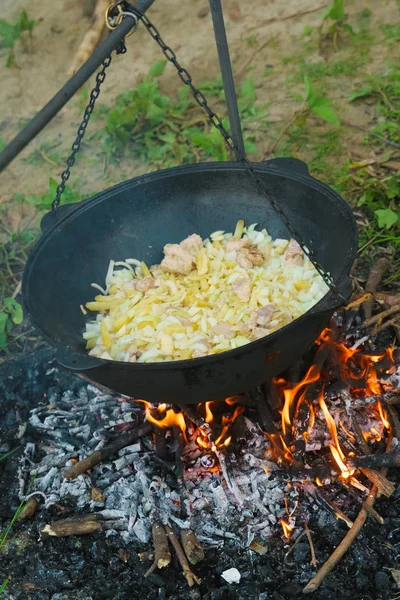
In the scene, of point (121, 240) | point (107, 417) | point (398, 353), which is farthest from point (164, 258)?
point (398, 353)

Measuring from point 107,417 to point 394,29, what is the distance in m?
5.64

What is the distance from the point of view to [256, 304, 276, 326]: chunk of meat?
10.2ft

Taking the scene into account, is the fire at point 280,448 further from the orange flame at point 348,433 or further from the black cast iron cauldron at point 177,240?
the black cast iron cauldron at point 177,240

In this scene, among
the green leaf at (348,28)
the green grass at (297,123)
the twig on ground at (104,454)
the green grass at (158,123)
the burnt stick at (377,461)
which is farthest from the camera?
the green leaf at (348,28)

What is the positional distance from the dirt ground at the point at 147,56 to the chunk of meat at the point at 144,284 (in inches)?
108

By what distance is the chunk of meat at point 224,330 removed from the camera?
10.2 ft

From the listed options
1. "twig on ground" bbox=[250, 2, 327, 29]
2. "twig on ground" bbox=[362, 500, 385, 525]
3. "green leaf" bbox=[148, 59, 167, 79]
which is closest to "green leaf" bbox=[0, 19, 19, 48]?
"green leaf" bbox=[148, 59, 167, 79]

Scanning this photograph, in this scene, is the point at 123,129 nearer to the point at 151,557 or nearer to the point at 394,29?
the point at 394,29

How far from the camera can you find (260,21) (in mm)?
7320

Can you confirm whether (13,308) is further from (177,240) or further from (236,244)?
Result: (236,244)

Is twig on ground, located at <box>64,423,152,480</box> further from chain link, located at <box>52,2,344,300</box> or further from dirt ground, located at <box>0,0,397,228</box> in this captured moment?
dirt ground, located at <box>0,0,397,228</box>

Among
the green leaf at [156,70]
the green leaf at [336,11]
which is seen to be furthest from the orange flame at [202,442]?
the green leaf at [336,11]


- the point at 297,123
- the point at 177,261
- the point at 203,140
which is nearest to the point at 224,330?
the point at 177,261

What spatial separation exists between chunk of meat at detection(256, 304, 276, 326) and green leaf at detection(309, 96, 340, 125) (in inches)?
108
